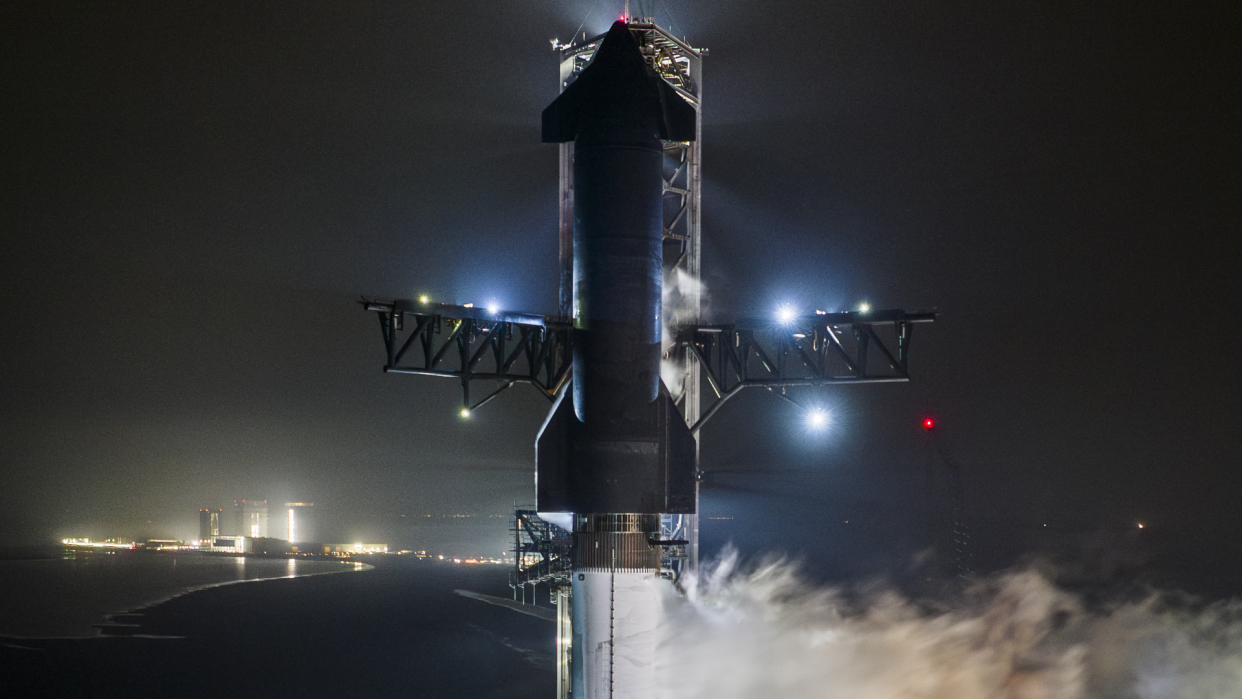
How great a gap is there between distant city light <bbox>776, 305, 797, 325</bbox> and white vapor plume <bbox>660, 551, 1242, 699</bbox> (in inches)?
422

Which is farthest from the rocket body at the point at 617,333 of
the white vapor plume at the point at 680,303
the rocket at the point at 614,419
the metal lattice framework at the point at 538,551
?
the white vapor plume at the point at 680,303

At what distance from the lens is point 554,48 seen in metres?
37.7

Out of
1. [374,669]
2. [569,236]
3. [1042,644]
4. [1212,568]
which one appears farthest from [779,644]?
[1212,568]

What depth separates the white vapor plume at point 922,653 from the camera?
123 ft

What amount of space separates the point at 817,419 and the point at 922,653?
2891 centimetres

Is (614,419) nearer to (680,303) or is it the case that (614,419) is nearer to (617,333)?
(617,333)

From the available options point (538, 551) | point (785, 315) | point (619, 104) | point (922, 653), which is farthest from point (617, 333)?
point (922, 653)

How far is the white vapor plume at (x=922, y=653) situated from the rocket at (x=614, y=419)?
7.79 feet

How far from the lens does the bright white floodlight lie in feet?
109

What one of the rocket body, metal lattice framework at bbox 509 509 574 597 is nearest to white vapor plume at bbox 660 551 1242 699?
metal lattice framework at bbox 509 509 574 597

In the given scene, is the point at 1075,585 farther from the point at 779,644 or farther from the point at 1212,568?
the point at 779,644

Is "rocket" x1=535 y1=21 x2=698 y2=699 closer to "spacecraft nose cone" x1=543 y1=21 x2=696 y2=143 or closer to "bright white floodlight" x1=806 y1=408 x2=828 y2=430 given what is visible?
"spacecraft nose cone" x1=543 y1=21 x2=696 y2=143

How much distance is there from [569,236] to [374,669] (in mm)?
79310

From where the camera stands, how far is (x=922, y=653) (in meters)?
56.0
